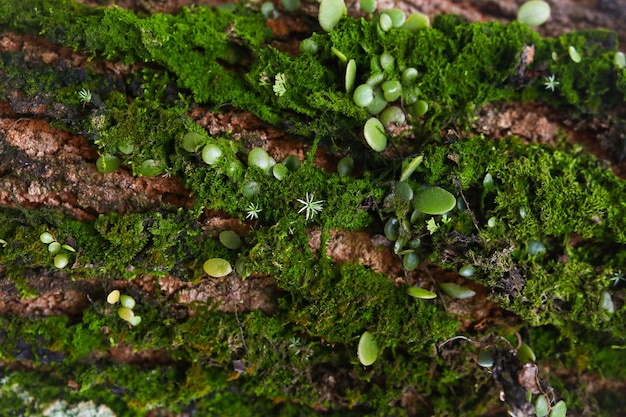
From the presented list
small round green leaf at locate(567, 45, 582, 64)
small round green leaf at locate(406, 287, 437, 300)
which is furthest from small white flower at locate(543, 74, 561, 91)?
small round green leaf at locate(406, 287, 437, 300)

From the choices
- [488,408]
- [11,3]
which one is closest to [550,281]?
[488,408]

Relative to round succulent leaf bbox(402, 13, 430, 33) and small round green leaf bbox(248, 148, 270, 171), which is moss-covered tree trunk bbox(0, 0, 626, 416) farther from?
round succulent leaf bbox(402, 13, 430, 33)

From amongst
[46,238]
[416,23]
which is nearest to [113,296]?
[46,238]

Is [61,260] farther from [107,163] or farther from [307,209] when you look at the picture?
[307,209]

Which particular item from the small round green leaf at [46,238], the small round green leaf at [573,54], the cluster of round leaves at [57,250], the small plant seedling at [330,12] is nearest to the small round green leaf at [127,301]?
the cluster of round leaves at [57,250]

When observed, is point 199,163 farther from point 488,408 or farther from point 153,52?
point 488,408

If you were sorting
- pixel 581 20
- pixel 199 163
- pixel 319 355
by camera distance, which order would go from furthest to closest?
pixel 581 20, pixel 319 355, pixel 199 163

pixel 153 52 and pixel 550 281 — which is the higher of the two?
pixel 153 52
